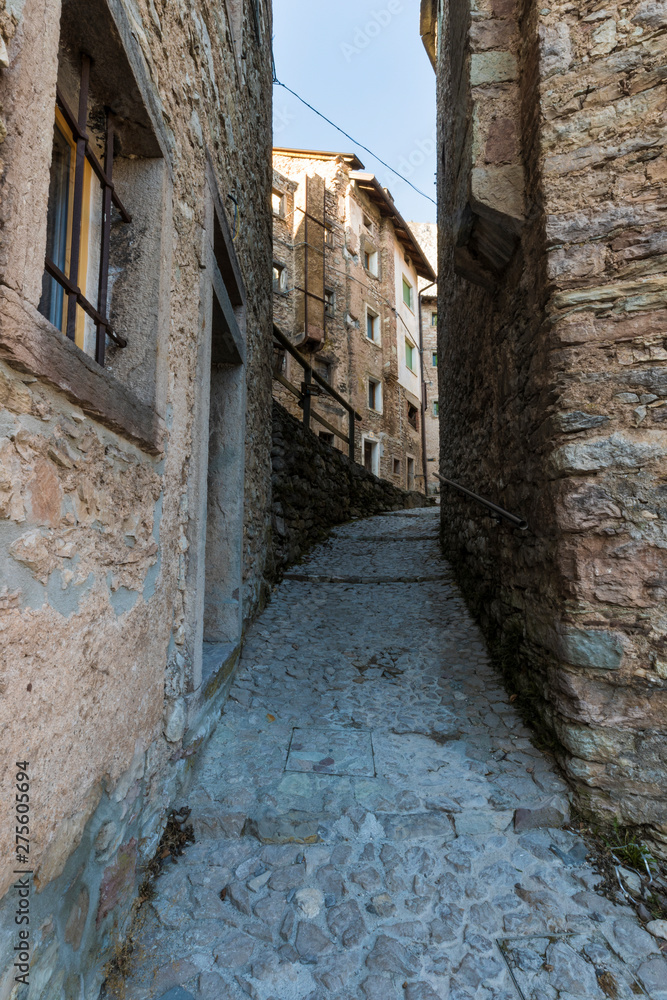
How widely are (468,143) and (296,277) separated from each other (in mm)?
13622

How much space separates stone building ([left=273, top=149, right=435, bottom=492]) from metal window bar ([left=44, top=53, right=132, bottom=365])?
12302 mm

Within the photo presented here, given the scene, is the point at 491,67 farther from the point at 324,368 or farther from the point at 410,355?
the point at 410,355

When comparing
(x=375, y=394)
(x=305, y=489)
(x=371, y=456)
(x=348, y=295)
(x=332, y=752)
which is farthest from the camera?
(x=375, y=394)

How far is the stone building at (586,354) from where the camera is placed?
6.96 ft

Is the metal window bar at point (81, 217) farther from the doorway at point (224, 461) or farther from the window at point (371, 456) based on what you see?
the window at point (371, 456)

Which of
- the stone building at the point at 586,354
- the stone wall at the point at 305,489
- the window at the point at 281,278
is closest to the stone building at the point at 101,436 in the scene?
the stone building at the point at 586,354

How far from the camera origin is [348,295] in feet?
→ 54.3

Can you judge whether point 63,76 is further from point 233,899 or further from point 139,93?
point 233,899

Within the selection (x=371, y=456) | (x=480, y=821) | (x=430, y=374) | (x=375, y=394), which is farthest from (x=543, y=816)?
(x=430, y=374)

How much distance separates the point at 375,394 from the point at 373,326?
94.3 inches

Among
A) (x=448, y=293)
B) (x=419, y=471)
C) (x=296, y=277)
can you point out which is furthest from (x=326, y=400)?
(x=448, y=293)

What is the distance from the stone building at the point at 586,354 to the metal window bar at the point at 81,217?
182 centimetres

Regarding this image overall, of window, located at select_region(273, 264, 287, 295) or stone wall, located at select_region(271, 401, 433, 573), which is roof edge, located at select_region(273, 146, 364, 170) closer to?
window, located at select_region(273, 264, 287, 295)

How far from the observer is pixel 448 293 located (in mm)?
5652
